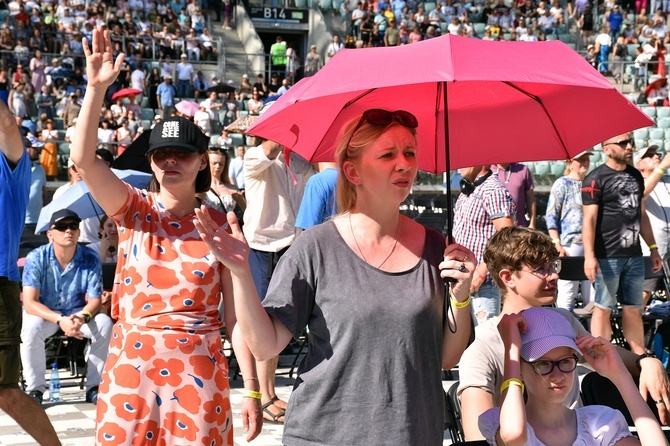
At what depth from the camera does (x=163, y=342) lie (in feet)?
12.5

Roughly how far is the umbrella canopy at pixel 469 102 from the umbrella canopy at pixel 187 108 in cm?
1984


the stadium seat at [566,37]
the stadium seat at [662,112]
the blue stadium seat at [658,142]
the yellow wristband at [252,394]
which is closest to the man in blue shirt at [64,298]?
the yellow wristband at [252,394]

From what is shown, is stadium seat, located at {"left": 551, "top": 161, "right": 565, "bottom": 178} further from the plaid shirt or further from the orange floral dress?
the orange floral dress

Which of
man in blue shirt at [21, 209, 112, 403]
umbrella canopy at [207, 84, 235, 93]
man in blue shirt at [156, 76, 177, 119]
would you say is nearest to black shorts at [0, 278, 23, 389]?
man in blue shirt at [21, 209, 112, 403]

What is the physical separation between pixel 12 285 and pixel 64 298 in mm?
2447

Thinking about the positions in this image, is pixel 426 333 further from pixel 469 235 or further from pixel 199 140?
pixel 469 235

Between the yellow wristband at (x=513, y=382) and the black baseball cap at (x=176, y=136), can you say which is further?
the black baseball cap at (x=176, y=136)

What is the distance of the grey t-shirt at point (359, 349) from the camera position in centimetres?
288

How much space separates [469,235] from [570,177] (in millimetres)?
3186

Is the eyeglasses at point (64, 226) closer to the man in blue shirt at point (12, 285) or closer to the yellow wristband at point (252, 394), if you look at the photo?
the man in blue shirt at point (12, 285)

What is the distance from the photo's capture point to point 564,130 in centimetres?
391

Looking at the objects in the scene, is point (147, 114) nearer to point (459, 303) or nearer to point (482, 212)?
point (482, 212)

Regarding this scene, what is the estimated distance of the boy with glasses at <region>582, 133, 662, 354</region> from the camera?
8023 mm

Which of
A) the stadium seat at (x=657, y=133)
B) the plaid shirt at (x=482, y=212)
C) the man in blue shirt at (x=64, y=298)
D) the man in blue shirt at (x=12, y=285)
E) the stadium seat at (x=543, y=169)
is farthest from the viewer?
the stadium seat at (x=657, y=133)
